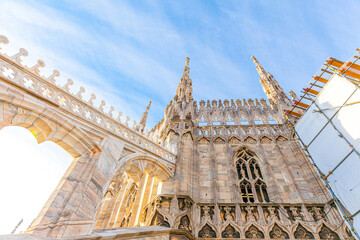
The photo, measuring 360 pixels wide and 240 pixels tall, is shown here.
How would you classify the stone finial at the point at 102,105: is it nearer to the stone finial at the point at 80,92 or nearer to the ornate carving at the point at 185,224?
the stone finial at the point at 80,92

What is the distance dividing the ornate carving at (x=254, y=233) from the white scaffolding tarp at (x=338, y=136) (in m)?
3.00

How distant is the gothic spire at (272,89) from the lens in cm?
1445

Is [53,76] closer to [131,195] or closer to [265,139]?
[131,195]

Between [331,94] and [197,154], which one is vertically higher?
[331,94]

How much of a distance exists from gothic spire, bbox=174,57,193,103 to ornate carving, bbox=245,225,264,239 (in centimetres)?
841

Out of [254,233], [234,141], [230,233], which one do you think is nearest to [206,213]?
[230,233]

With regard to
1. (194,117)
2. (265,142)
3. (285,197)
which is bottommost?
(285,197)

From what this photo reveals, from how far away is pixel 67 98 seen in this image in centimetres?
688

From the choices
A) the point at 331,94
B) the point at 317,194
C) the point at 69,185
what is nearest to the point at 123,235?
the point at 69,185

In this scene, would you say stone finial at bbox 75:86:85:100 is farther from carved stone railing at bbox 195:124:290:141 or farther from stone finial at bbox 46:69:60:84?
carved stone railing at bbox 195:124:290:141

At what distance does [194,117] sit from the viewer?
13516mm

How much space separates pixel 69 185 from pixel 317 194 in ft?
28.9

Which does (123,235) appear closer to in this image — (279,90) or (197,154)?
(197,154)

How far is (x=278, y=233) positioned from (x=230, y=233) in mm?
1611
